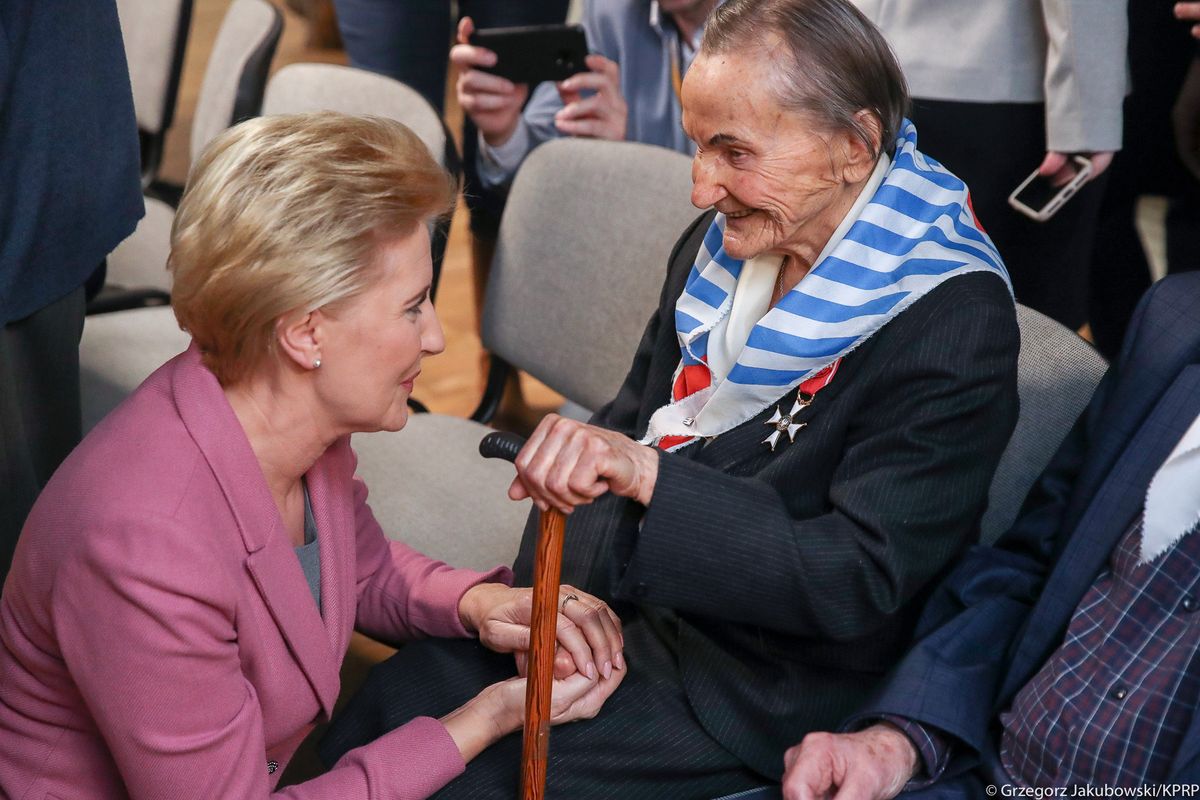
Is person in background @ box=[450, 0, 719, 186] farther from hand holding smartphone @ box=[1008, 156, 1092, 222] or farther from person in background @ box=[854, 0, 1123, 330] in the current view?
hand holding smartphone @ box=[1008, 156, 1092, 222]

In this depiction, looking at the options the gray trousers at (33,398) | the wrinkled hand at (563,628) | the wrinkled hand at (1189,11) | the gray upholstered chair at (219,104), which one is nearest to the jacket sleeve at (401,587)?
the wrinkled hand at (563,628)

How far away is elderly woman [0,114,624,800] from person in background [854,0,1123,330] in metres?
1.27

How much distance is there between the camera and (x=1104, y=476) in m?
1.53

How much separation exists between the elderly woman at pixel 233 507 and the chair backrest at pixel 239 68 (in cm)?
172

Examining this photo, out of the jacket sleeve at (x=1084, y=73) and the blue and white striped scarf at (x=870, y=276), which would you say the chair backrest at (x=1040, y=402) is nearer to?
the blue and white striped scarf at (x=870, y=276)

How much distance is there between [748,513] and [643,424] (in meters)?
0.37

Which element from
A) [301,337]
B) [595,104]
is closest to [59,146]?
[301,337]

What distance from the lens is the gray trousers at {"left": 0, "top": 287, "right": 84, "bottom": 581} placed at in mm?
1944

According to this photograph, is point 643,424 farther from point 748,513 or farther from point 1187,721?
point 1187,721

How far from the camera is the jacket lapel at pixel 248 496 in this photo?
54.7 inches

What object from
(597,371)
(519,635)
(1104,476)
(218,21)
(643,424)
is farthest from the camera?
(218,21)

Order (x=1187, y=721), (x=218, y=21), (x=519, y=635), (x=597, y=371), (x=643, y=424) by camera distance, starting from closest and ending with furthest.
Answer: (x=1187, y=721)
(x=519, y=635)
(x=643, y=424)
(x=597, y=371)
(x=218, y=21)

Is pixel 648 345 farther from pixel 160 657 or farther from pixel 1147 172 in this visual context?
pixel 1147 172

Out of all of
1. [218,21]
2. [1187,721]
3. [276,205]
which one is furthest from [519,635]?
[218,21]
